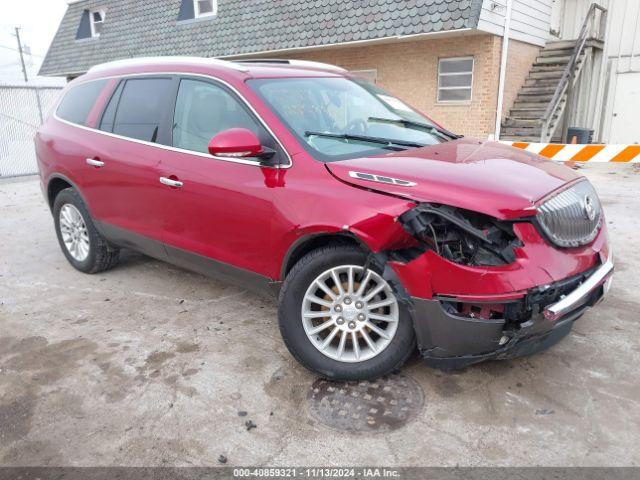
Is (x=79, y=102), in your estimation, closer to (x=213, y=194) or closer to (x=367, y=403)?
(x=213, y=194)

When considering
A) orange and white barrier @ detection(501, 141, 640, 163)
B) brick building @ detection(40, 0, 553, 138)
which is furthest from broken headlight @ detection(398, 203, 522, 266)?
brick building @ detection(40, 0, 553, 138)

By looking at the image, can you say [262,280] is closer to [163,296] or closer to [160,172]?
[160,172]

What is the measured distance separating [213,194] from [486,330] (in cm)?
191

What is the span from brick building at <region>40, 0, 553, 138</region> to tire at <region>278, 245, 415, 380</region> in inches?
357

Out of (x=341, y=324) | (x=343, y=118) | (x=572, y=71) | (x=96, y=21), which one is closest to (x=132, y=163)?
(x=343, y=118)

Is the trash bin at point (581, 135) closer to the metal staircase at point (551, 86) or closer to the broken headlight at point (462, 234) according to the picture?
the metal staircase at point (551, 86)

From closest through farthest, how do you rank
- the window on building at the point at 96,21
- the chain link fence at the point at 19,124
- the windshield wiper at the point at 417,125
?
1. the windshield wiper at the point at 417,125
2. the chain link fence at the point at 19,124
3. the window on building at the point at 96,21

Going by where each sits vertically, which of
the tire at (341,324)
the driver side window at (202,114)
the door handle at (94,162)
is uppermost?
the driver side window at (202,114)

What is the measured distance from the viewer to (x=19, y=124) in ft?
42.8

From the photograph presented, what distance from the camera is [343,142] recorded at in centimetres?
331

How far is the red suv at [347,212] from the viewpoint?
8.48 feet

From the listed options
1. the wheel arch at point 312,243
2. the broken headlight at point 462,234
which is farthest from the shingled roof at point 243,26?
the broken headlight at point 462,234

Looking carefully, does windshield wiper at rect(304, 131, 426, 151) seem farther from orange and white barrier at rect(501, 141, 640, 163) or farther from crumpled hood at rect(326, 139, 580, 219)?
orange and white barrier at rect(501, 141, 640, 163)

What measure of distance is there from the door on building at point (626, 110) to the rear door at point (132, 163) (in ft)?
41.2
